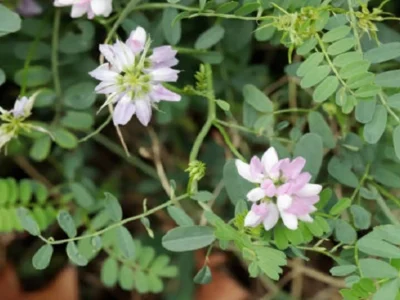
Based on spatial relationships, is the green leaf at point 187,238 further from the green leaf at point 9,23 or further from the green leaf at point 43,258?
the green leaf at point 9,23

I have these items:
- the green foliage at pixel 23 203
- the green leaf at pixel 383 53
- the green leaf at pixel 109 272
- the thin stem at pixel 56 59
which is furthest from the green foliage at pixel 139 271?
the green leaf at pixel 383 53

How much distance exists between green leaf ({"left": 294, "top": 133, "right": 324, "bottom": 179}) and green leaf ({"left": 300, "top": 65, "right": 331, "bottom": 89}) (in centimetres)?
8

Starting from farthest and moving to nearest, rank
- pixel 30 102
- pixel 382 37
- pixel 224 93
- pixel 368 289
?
pixel 224 93 → pixel 382 37 → pixel 30 102 → pixel 368 289

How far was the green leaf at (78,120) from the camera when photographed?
111cm

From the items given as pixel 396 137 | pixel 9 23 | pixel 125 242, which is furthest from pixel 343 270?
pixel 9 23

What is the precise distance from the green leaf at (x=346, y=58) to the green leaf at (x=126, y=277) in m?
0.43

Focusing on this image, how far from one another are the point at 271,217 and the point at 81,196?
40 cm

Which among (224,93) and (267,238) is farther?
(224,93)

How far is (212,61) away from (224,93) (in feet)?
0.54

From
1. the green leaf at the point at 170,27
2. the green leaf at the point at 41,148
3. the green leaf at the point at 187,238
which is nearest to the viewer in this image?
the green leaf at the point at 187,238

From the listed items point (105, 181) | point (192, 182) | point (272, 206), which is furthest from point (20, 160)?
point (272, 206)

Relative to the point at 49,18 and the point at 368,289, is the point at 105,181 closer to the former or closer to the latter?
the point at 49,18

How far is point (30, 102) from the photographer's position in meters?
0.98

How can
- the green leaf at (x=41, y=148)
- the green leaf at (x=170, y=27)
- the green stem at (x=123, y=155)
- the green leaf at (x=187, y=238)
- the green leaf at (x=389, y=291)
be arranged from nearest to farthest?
the green leaf at (x=389, y=291), the green leaf at (x=187, y=238), the green leaf at (x=170, y=27), the green leaf at (x=41, y=148), the green stem at (x=123, y=155)
